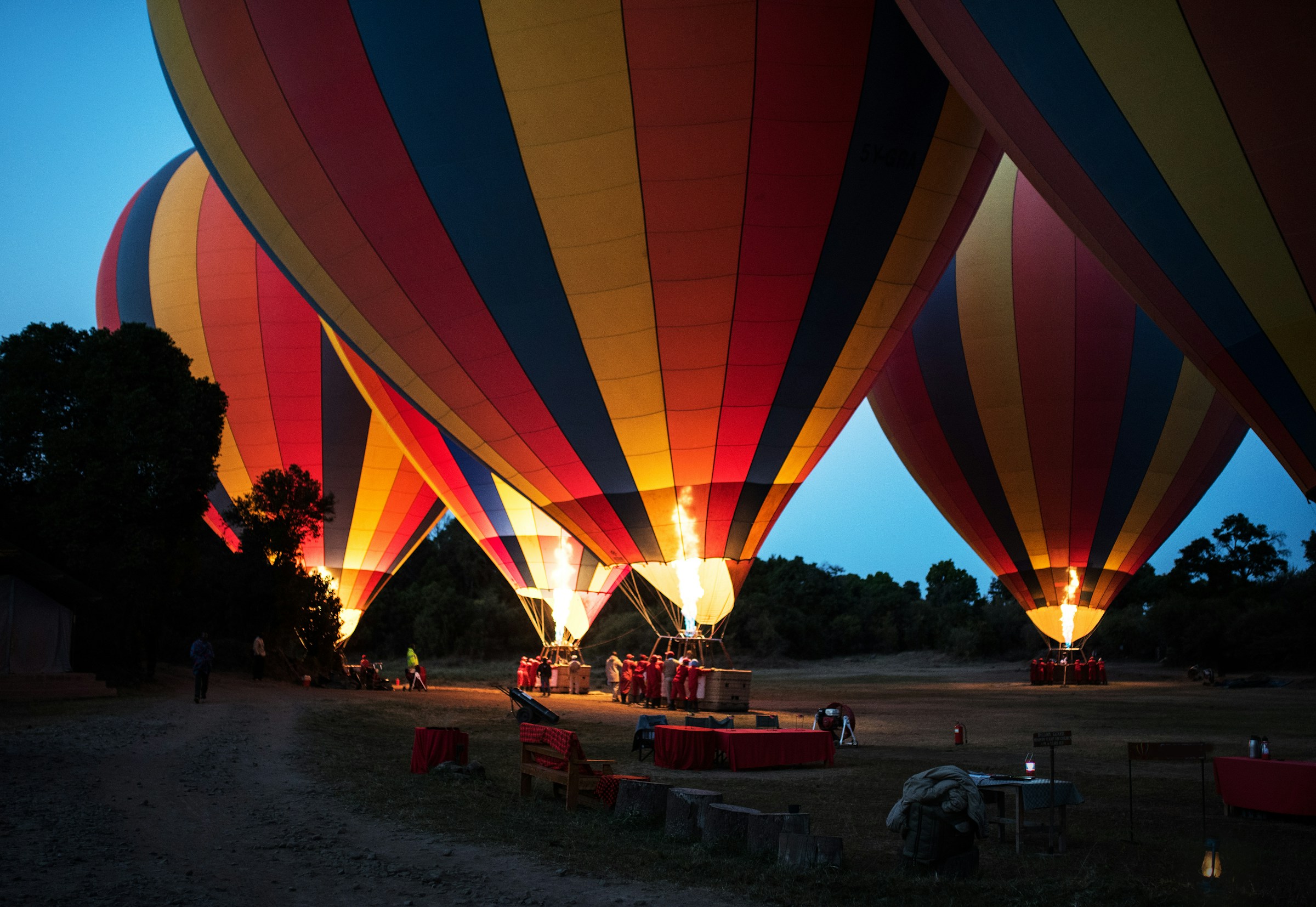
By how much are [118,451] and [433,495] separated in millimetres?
11352

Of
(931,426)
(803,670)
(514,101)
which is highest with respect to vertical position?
(514,101)

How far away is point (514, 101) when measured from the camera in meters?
11.6

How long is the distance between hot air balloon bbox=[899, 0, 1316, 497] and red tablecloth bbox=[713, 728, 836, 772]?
4.87 m

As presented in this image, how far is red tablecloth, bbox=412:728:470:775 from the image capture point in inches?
347

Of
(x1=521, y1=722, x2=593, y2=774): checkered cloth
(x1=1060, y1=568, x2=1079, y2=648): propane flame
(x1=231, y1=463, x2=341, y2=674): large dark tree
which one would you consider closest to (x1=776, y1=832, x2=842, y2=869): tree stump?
(x1=521, y1=722, x2=593, y2=774): checkered cloth

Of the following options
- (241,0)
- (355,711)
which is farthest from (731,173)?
(355,711)

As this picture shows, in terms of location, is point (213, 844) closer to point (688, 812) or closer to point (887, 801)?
point (688, 812)

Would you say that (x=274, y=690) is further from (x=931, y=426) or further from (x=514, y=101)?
(x=931, y=426)

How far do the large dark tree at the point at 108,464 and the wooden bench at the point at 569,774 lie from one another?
1211 centimetres

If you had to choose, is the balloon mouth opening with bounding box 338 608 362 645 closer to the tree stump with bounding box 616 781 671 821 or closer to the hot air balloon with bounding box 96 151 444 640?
the hot air balloon with bounding box 96 151 444 640

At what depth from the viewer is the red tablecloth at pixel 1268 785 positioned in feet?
22.6

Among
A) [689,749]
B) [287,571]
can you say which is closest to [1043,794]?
[689,749]

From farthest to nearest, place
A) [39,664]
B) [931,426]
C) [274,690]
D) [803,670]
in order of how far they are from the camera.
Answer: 1. [803,670]
2. [931,426]
3. [274,690]
4. [39,664]

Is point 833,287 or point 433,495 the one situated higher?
point 833,287
